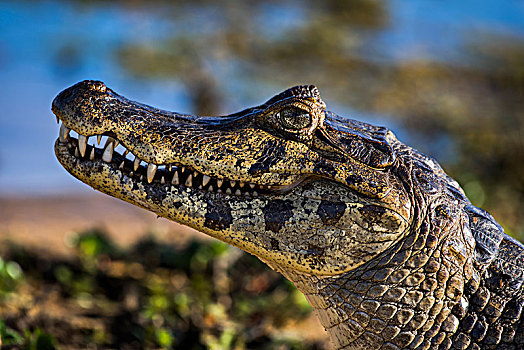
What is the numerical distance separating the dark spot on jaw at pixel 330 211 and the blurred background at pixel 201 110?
1.39 metres

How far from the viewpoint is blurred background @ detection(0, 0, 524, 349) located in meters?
3.65

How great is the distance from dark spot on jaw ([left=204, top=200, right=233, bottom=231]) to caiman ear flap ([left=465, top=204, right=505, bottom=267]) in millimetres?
984

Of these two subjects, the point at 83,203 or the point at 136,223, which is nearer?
the point at 136,223

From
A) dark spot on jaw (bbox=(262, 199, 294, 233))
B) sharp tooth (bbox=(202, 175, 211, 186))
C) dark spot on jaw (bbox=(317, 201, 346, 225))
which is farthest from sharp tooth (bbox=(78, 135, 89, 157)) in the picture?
dark spot on jaw (bbox=(317, 201, 346, 225))

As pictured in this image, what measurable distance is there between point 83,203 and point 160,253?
285cm

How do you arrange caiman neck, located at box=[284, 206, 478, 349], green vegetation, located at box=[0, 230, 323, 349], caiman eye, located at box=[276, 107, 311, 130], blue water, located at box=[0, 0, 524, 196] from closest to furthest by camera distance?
caiman neck, located at box=[284, 206, 478, 349], caiman eye, located at box=[276, 107, 311, 130], green vegetation, located at box=[0, 230, 323, 349], blue water, located at box=[0, 0, 524, 196]

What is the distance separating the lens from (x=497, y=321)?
222 cm

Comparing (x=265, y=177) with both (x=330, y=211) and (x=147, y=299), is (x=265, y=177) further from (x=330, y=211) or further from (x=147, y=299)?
(x=147, y=299)

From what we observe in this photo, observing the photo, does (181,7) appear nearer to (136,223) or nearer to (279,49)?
(279,49)

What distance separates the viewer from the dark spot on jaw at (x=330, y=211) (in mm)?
2213

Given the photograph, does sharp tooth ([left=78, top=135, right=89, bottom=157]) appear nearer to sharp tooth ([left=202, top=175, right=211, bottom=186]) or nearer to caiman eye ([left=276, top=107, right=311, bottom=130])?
sharp tooth ([left=202, top=175, right=211, bottom=186])

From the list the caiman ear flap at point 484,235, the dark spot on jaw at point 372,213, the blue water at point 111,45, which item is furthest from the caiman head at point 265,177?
the blue water at point 111,45

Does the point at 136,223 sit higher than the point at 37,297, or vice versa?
the point at 136,223

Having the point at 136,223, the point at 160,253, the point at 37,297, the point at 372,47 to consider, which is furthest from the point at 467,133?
the point at 37,297
